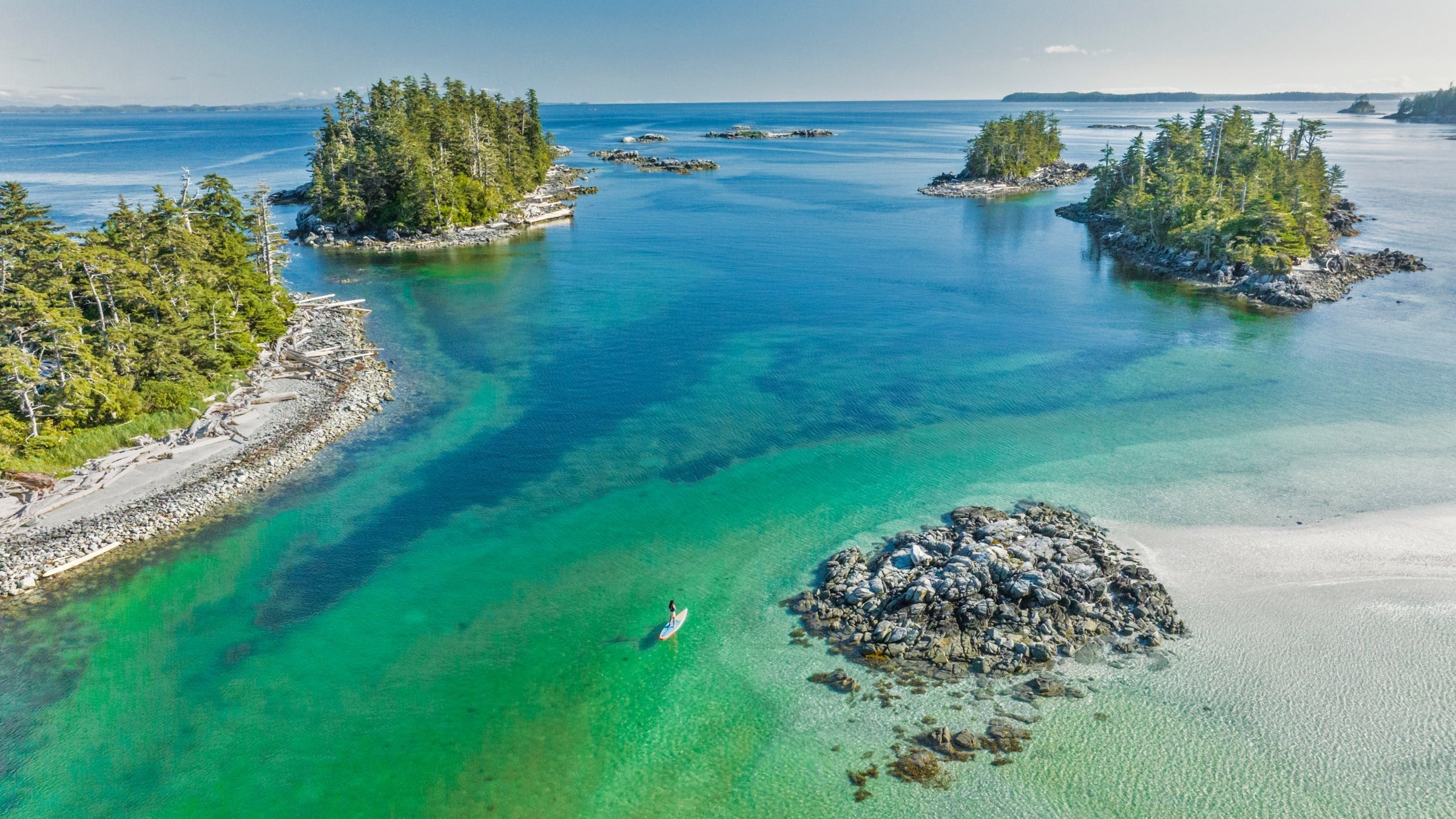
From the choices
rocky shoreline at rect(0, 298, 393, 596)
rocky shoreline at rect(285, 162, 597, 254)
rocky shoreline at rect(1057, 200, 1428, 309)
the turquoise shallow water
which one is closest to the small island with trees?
rocky shoreline at rect(1057, 200, 1428, 309)

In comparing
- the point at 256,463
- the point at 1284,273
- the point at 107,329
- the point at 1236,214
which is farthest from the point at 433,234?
the point at 1284,273

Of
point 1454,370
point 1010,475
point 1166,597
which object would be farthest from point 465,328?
point 1454,370

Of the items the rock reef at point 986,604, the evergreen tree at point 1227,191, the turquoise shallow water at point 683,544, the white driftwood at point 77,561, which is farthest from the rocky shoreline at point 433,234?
the evergreen tree at point 1227,191

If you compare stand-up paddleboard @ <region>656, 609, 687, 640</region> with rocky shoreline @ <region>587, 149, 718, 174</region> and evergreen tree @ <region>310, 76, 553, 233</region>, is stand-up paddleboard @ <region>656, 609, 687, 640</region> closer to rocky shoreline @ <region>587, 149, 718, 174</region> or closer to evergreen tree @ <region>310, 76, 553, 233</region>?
evergreen tree @ <region>310, 76, 553, 233</region>

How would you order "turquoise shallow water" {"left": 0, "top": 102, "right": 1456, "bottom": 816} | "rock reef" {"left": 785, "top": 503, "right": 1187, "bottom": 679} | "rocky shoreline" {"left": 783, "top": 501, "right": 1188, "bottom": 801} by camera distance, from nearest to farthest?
"turquoise shallow water" {"left": 0, "top": 102, "right": 1456, "bottom": 816} < "rocky shoreline" {"left": 783, "top": 501, "right": 1188, "bottom": 801} < "rock reef" {"left": 785, "top": 503, "right": 1187, "bottom": 679}

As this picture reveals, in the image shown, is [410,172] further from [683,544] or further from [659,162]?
[659,162]

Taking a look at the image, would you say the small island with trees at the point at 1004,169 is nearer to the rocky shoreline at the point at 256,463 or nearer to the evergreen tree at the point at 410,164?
the evergreen tree at the point at 410,164
